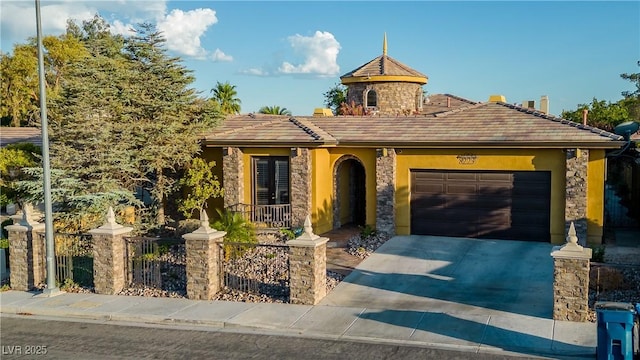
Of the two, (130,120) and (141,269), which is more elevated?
(130,120)

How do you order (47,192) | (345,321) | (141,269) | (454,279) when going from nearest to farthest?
(345,321), (47,192), (454,279), (141,269)

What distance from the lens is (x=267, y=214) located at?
22.0 meters

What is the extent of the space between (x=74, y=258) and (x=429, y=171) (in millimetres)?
11793

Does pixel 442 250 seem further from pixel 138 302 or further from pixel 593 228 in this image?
pixel 138 302

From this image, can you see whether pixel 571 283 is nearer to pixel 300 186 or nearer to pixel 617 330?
pixel 617 330

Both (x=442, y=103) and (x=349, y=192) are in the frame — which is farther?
(x=442, y=103)

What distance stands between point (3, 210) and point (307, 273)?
23.4 meters

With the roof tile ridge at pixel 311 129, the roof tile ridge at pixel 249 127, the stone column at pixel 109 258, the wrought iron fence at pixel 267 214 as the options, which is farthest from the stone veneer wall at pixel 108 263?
the roof tile ridge at pixel 311 129

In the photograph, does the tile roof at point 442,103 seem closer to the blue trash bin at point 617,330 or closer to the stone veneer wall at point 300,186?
the stone veneer wall at point 300,186

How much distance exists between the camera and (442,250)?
1948cm

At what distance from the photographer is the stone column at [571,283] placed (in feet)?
40.2

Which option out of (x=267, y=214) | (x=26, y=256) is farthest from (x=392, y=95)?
(x=26, y=256)

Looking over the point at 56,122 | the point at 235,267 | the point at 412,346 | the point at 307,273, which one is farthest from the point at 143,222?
the point at 412,346

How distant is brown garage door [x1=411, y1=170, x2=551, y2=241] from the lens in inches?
800
